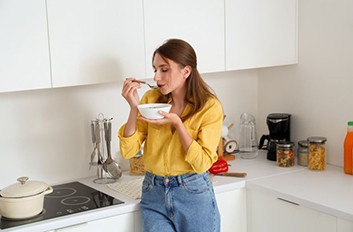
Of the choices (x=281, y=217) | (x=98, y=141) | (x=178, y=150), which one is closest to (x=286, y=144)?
(x=281, y=217)

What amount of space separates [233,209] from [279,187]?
236 mm

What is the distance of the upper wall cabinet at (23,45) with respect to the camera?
7.36ft

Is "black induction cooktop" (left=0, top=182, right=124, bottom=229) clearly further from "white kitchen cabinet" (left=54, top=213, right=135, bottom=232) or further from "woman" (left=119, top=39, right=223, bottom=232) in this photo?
"woman" (left=119, top=39, right=223, bottom=232)

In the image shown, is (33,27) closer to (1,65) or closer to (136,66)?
(1,65)

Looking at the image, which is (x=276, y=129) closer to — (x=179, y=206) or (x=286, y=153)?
(x=286, y=153)

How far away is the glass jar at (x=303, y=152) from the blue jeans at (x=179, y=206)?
77 cm

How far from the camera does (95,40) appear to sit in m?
2.45

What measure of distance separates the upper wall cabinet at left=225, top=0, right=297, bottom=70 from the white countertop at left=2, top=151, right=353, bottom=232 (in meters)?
0.52

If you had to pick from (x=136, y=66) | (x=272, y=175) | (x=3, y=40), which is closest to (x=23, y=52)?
(x=3, y=40)

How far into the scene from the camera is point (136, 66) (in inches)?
101

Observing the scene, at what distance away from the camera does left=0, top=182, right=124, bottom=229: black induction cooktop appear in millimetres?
2239

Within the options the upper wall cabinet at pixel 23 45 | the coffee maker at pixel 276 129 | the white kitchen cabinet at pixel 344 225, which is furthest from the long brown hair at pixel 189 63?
the coffee maker at pixel 276 129

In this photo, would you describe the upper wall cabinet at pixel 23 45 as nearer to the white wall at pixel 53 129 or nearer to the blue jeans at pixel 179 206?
the white wall at pixel 53 129

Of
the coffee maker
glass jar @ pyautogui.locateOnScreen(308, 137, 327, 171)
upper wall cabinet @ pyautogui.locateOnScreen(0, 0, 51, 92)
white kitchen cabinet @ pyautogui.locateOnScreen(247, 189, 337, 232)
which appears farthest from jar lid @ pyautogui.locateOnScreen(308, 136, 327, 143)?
upper wall cabinet @ pyautogui.locateOnScreen(0, 0, 51, 92)
